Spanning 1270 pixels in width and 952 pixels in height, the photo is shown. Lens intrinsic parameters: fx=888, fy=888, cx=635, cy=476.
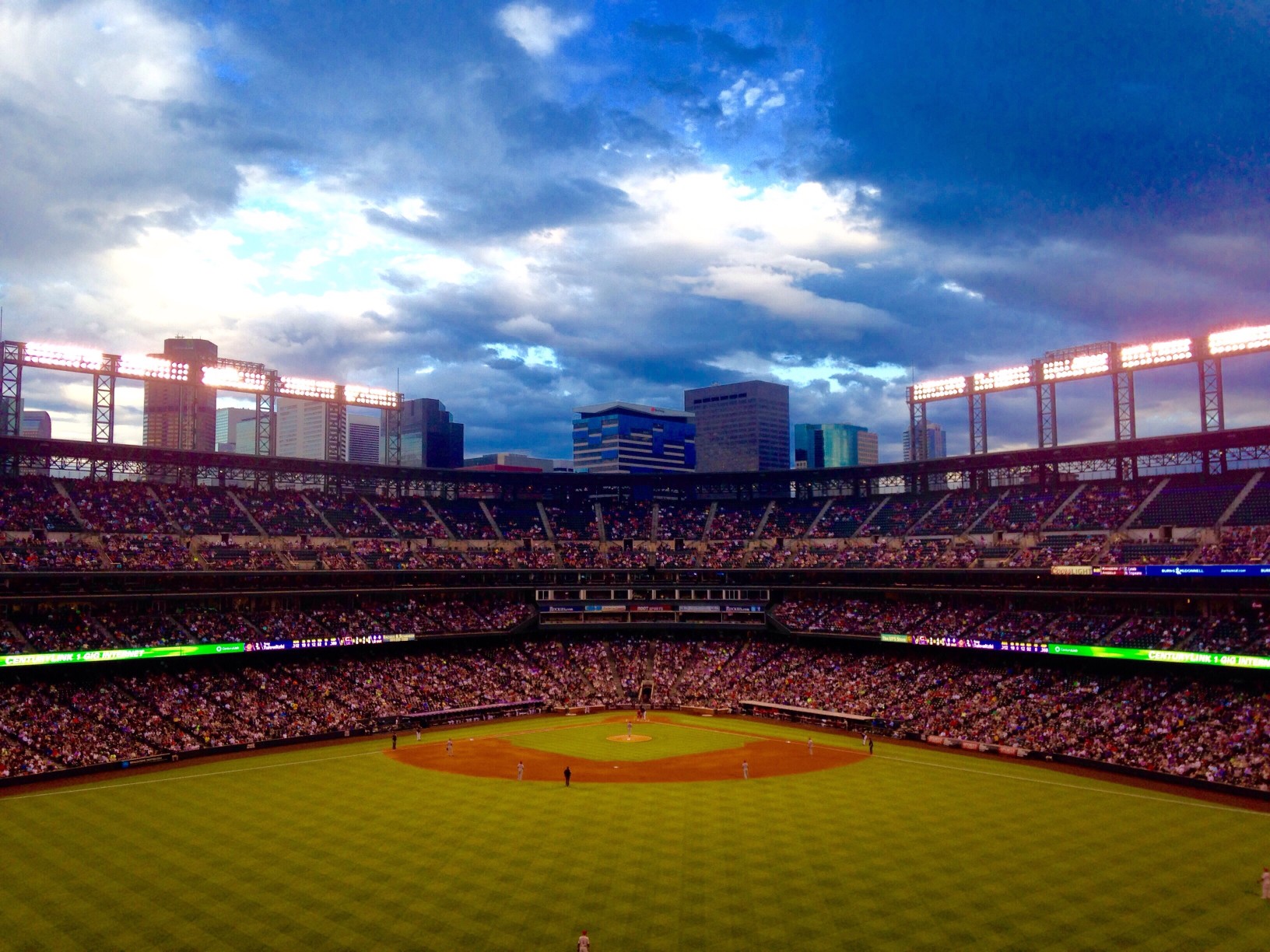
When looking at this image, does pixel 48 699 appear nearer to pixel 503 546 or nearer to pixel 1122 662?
pixel 503 546

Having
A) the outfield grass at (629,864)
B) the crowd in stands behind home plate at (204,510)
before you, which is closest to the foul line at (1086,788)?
the outfield grass at (629,864)

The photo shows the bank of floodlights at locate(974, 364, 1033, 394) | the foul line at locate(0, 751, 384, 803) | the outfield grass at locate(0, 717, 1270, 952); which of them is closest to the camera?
the outfield grass at locate(0, 717, 1270, 952)

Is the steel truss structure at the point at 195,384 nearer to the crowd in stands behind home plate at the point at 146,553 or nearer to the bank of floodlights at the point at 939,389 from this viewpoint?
the crowd in stands behind home plate at the point at 146,553

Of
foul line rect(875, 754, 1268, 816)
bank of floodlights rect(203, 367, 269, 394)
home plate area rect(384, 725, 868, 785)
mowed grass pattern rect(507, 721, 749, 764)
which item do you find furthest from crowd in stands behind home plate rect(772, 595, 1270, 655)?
bank of floodlights rect(203, 367, 269, 394)

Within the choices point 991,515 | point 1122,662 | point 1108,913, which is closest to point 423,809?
point 1108,913

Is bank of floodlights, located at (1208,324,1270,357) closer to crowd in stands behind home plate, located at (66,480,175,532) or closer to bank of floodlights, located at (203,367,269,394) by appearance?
bank of floodlights, located at (203,367,269,394)

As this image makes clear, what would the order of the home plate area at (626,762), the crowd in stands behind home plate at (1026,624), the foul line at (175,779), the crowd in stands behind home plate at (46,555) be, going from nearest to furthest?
the foul line at (175,779) → the home plate area at (626,762) → the crowd in stands behind home plate at (1026,624) → the crowd in stands behind home plate at (46,555)

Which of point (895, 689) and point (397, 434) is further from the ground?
point (397, 434)
